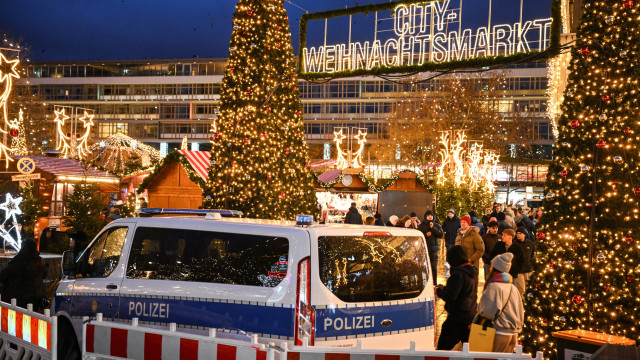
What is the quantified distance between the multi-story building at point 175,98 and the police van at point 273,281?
6854 centimetres

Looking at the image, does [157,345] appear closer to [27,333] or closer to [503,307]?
[27,333]

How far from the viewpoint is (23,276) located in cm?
879

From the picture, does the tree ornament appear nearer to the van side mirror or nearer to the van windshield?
the van windshield

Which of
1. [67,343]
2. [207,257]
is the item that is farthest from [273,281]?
[67,343]

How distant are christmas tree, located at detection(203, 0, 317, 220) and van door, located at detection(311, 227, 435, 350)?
8.27m

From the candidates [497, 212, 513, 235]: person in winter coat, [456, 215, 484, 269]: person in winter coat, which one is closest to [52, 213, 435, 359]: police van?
[456, 215, 484, 269]: person in winter coat

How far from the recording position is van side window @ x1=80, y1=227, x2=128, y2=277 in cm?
Result: 667

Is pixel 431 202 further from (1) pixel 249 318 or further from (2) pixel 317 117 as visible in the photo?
(2) pixel 317 117

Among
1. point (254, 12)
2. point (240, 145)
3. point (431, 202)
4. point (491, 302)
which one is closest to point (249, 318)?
point (491, 302)

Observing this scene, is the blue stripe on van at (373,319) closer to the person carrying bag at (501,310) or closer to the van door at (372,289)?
the van door at (372,289)

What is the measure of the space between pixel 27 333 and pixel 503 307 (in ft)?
14.8

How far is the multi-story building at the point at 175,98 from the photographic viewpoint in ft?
251

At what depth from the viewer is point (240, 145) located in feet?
45.7

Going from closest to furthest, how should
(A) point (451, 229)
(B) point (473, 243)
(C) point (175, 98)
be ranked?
(B) point (473, 243) < (A) point (451, 229) < (C) point (175, 98)
